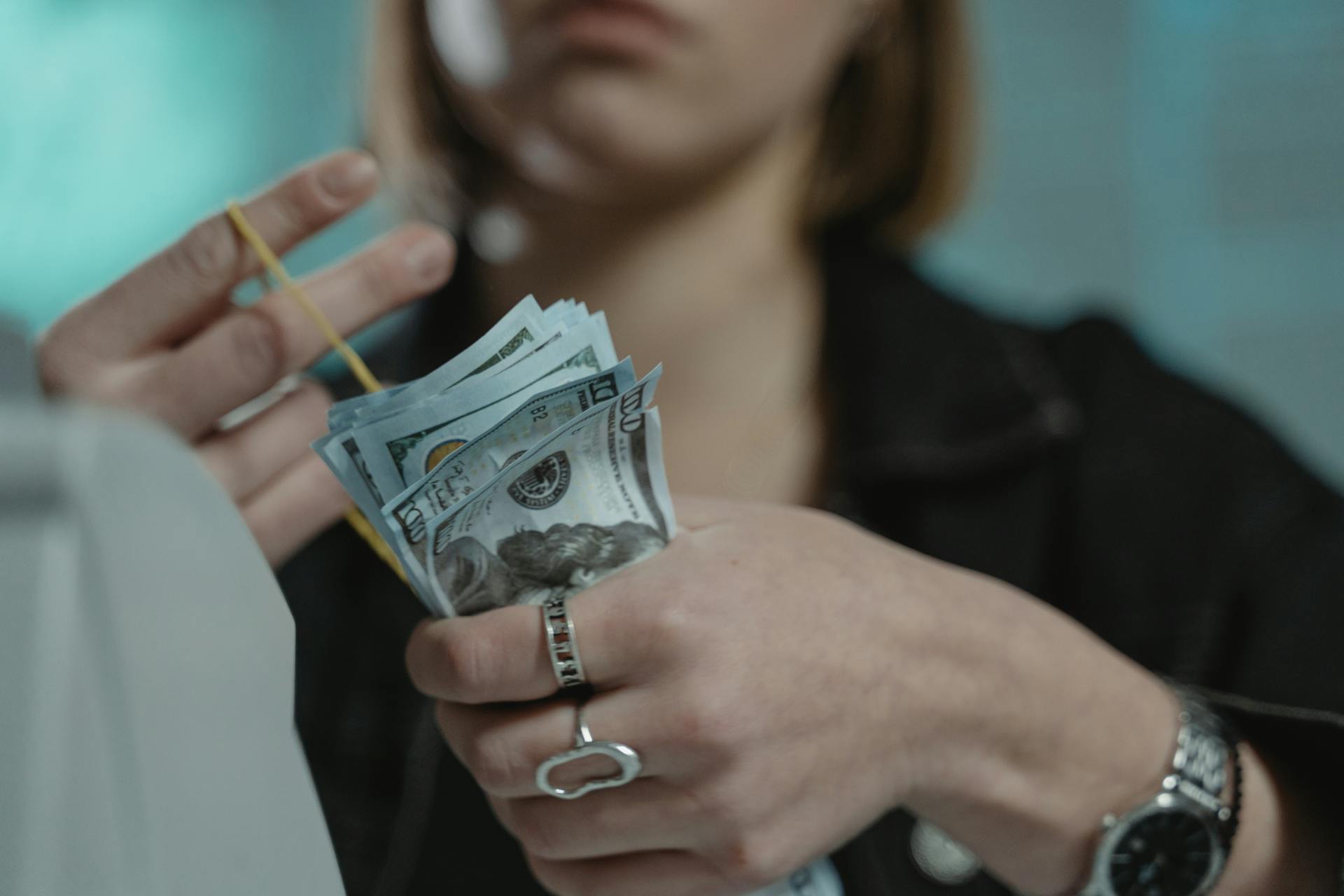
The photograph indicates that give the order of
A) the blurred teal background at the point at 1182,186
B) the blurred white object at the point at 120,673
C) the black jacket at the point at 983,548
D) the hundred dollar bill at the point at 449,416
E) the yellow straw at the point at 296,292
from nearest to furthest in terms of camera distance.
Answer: the blurred white object at the point at 120,673 < the hundred dollar bill at the point at 449,416 < the yellow straw at the point at 296,292 < the black jacket at the point at 983,548 < the blurred teal background at the point at 1182,186

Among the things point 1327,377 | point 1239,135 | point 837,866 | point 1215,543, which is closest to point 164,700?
point 837,866

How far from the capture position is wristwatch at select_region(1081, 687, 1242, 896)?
50cm

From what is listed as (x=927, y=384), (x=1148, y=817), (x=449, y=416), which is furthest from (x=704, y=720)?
(x=927, y=384)

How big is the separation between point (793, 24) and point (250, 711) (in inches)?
18.8

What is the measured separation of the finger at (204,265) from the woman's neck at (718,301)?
8cm

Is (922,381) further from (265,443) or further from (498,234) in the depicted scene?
(265,443)

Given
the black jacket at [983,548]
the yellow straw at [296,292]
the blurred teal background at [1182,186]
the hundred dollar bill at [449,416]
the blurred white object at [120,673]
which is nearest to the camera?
the blurred white object at [120,673]

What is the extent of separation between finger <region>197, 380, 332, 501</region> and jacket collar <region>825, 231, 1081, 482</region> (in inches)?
12.1

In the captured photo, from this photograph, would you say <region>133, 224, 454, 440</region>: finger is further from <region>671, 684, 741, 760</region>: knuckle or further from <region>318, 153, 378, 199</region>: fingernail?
<region>671, 684, 741, 760</region>: knuckle

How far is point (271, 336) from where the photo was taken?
0.51 metres

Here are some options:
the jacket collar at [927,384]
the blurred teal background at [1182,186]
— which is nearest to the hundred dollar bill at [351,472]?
the jacket collar at [927,384]

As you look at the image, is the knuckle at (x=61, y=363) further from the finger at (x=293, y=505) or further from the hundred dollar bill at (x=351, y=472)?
the hundred dollar bill at (x=351, y=472)

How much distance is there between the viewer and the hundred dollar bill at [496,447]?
1.13ft

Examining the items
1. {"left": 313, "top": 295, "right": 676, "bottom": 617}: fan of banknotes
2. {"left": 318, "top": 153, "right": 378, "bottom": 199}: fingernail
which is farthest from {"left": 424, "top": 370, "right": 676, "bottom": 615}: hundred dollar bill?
{"left": 318, "top": 153, "right": 378, "bottom": 199}: fingernail
